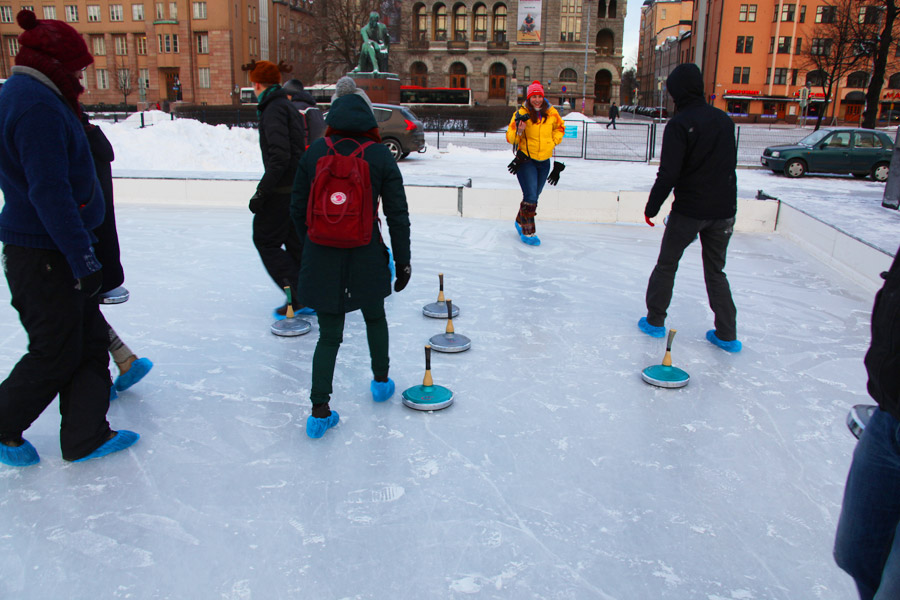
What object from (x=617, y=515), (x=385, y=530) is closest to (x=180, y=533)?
(x=385, y=530)

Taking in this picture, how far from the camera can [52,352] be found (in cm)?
271

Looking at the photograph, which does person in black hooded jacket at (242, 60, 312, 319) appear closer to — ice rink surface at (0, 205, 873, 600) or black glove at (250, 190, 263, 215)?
black glove at (250, 190, 263, 215)

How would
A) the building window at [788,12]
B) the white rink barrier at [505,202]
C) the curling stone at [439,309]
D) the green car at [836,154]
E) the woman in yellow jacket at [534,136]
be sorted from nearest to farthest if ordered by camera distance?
the curling stone at [439,309] → the woman in yellow jacket at [534,136] → the white rink barrier at [505,202] → the green car at [836,154] → the building window at [788,12]

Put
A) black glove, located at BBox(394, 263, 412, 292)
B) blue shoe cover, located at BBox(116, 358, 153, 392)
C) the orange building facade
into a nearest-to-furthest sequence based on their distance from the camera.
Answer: black glove, located at BBox(394, 263, 412, 292), blue shoe cover, located at BBox(116, 358, 153, 392), the orange building facade

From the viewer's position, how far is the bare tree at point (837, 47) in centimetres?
3094

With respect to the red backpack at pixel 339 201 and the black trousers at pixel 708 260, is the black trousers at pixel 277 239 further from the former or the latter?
the black trousers at pixel 708 260

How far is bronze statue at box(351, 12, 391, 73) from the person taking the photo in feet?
77.5

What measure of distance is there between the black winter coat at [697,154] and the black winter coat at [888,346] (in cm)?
283

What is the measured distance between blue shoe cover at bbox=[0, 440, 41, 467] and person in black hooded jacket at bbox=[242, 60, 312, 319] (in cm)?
182

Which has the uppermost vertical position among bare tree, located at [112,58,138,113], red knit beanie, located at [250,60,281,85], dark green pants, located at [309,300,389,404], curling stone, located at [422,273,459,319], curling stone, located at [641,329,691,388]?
bare tree, located at [112,58,138,113]

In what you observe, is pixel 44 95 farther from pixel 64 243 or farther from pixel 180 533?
pixel 180 533

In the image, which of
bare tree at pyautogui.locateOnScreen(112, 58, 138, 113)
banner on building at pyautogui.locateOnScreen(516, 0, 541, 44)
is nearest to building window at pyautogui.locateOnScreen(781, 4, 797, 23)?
banner on building at pyautogui.locateOnScreen(516, 0, 541, 44)

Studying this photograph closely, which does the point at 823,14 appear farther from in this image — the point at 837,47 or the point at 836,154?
the point at 836,154

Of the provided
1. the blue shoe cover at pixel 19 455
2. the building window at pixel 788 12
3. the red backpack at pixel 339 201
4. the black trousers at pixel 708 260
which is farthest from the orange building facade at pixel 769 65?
the blue shoe cover at pixel 19 455
